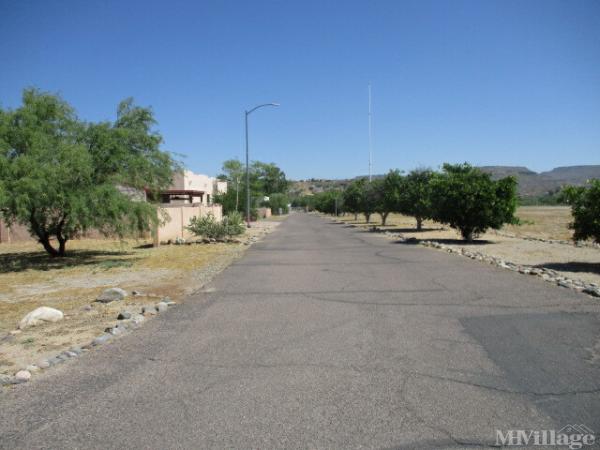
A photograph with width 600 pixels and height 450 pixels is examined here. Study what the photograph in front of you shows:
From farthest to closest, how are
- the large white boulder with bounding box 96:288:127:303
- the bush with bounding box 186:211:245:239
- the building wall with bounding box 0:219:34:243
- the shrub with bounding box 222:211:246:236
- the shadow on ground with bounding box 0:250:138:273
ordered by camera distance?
1. the building wall with bounding box 0:219:34:243
2. the shrub with bounding box 222:211:246:236
3. the bush with bounding box 186:211:245:239
4. the shadow on ground with bounding box 0:250:138:273
5. the large white boulder with bounding box 96:288:127:303

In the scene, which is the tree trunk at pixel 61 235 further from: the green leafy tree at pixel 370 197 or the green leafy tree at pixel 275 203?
the green leafy tree at pixel 275 203

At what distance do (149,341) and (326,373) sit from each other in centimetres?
278

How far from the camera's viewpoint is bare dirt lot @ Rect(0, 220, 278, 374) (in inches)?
288

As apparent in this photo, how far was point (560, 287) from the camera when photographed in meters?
10.9

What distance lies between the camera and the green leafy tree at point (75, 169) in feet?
48.9

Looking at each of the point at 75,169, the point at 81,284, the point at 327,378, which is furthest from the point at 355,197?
the point at 327,378

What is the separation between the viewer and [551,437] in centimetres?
401

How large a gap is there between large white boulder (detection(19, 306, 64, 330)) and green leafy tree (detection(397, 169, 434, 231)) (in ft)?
91.3

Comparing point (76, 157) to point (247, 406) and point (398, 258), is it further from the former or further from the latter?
point (247, 406)

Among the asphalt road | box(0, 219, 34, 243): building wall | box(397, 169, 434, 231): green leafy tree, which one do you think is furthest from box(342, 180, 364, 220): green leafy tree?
the asphalt road

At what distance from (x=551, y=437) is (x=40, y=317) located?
7.66 m

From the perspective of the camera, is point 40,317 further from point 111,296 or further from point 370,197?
point 370,197

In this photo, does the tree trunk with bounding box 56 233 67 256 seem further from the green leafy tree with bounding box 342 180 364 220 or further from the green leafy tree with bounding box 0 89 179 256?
the green leafy tree with bounding box 342 180 364 220

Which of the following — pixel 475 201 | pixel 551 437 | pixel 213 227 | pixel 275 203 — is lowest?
pixel 551 437
